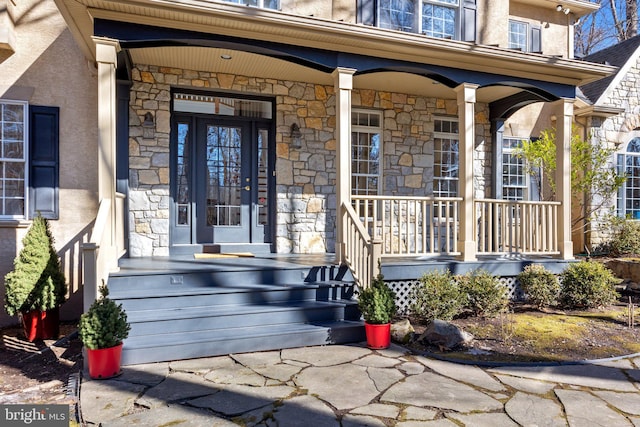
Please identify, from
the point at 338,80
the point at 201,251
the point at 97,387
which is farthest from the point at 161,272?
the point at 338,80

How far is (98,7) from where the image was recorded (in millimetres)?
4340

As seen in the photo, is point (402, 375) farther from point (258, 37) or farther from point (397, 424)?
point (258, 37)

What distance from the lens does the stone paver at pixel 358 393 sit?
271 cm

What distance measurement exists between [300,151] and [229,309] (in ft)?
10.3

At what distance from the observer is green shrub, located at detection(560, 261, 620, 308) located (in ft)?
18.1

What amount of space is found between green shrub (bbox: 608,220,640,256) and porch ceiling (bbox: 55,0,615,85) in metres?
3.48

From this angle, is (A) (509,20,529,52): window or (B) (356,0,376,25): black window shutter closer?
(B) (356,0,376,25): black window shutter

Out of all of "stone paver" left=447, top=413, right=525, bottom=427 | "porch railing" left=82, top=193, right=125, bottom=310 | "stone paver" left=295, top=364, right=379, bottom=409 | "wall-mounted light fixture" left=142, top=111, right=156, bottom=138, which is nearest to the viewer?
"stone paver" left=447, top=413, right=525, bottom=427

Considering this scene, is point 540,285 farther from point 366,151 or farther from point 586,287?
point 366,151

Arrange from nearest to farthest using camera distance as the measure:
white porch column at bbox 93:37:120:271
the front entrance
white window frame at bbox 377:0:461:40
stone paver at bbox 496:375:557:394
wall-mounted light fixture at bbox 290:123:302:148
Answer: stone paver at bbox 496:375:557:394 < white porch column at bbox 93:37:120:271 < the front entrance < wall-mounted light fixture at bbox 290:123:302:148 < white window frame at bbox 377:0:461:40

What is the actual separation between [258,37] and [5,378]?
4207 mm

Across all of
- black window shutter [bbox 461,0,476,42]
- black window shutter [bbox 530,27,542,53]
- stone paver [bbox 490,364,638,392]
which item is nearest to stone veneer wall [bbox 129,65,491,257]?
black window shutter [bbox 461,0,476,42]

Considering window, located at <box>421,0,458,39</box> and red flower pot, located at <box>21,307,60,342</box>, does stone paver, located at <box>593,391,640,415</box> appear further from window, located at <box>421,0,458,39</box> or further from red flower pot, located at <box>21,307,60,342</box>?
window, located at <box>421,0,458,39</box>

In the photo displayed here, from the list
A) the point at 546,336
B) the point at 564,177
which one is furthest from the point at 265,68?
the point at 546,336
